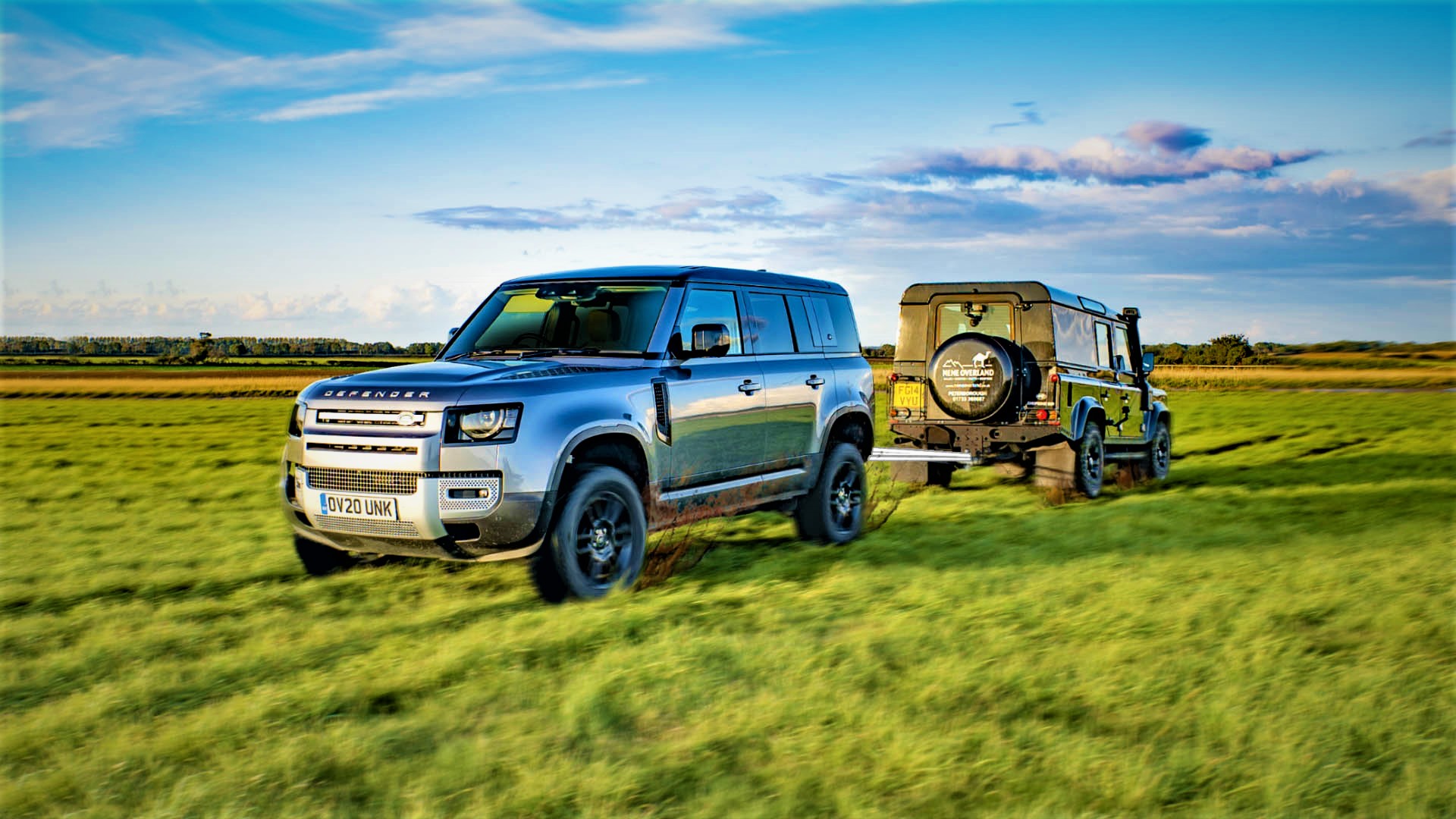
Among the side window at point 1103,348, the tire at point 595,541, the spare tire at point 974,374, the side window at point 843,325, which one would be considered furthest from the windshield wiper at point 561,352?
the side window at point 1103,348

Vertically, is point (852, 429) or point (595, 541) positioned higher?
point (852, 429)

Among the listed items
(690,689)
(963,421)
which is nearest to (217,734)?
(690,689)

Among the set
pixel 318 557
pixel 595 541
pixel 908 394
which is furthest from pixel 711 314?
pixel 908 394

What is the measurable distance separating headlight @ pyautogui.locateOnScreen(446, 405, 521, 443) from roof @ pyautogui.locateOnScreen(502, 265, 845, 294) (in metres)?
1.95

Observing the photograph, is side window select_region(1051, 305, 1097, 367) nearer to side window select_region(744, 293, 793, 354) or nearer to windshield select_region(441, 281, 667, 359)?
side window select_region(744, 293, 793, 354)

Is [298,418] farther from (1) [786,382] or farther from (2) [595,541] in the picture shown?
(1) [786,382]

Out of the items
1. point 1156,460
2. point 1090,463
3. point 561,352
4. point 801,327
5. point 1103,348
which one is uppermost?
point 801,327

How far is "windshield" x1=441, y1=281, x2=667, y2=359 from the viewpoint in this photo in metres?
7.84

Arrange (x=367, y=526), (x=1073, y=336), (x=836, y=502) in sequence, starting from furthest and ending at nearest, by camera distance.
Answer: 1. (x=1073, y=336)
2. (x=836, y=502)
3. (x=367, y=526)

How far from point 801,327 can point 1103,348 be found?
6324mm

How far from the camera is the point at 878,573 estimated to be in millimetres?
7855

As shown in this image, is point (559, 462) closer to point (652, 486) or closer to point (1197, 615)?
point (652, 486)

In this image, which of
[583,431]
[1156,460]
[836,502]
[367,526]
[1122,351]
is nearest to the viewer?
[367,526]

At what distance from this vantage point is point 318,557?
762 centimetres
